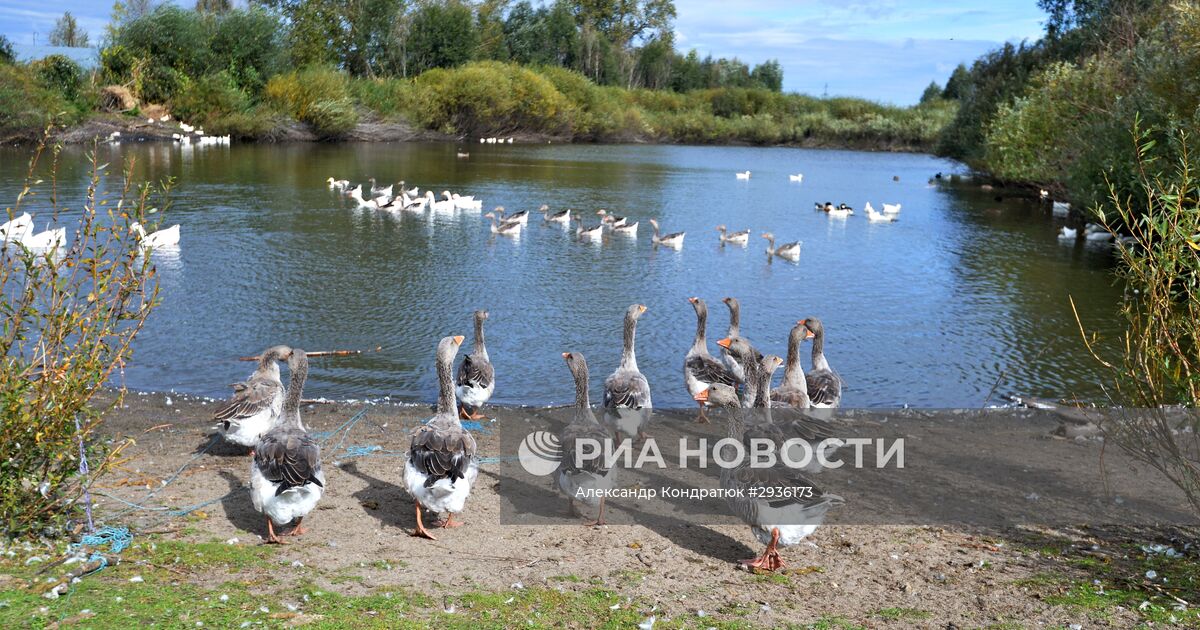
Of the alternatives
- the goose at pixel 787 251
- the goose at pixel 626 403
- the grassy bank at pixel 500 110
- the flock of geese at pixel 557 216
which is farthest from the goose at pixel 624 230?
the grassy bank at pixel 500 110

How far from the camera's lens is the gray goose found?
7672 mm

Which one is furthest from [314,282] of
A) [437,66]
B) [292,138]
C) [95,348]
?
[437,66]

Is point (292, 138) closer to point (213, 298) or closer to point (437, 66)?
point (437, 66)

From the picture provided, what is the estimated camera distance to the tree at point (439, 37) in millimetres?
97000

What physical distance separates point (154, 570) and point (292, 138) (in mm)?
67985

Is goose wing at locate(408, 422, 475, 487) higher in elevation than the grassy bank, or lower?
lower

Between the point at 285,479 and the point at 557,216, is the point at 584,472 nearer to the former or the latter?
the point at 285,479

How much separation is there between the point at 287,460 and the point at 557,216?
83.8 ft

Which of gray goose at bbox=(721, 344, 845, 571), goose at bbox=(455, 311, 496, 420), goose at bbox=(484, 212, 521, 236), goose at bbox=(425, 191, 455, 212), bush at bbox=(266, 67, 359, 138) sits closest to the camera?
gray goose at bbox=(721, 344, 845, 571)

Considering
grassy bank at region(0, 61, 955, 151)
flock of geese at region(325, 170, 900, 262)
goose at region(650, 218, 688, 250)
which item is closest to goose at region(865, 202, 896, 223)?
flock of geese at region(325, 170, 900, 262)

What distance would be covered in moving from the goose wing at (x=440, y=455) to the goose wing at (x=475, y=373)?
12.4 feet

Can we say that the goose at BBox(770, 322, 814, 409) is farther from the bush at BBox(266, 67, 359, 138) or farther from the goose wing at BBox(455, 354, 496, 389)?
the bush at BBox(266, 67, 359, 138)

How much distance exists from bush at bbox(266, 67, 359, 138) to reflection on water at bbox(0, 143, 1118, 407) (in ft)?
92.1

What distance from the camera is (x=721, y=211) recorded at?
38969 millimetres
